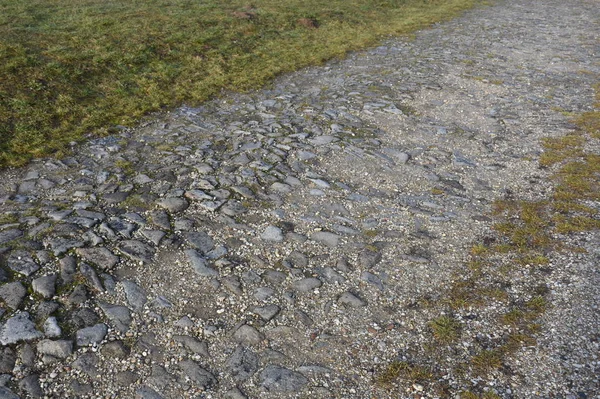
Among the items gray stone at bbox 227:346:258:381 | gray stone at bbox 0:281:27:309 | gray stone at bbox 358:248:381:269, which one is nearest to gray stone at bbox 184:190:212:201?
gray stone at bbox 358:248:381:269

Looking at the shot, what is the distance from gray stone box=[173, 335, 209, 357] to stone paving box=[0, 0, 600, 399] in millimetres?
18

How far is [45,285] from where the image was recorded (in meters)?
5.77

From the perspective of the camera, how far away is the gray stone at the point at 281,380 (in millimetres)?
4758

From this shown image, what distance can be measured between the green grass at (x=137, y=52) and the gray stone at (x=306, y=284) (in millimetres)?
5585

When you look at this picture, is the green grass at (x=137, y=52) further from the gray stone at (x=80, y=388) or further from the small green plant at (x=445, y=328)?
the small green plant at (x=445, y=328)

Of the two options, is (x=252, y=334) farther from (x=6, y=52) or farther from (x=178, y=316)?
(x=6, y=52)

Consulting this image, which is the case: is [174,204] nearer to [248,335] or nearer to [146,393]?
[248,335]

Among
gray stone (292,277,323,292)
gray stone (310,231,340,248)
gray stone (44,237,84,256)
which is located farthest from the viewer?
gray stone (310,231,340,248)

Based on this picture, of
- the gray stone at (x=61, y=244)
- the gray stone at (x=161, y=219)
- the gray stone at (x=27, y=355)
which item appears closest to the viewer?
the gray stone at (x=27, y=355)

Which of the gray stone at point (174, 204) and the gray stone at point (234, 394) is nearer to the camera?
the gray stone at point (234, 394)

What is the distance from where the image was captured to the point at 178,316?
5.59 meters

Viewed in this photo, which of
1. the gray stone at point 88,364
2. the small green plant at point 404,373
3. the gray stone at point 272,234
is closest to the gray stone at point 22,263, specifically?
the gray stone at point 88,364

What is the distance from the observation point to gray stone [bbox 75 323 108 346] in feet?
16.9

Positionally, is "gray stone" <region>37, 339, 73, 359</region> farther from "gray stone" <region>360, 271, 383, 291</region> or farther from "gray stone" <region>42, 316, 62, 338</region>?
"gray stone" <region>360, 271, 383, 291</region>
